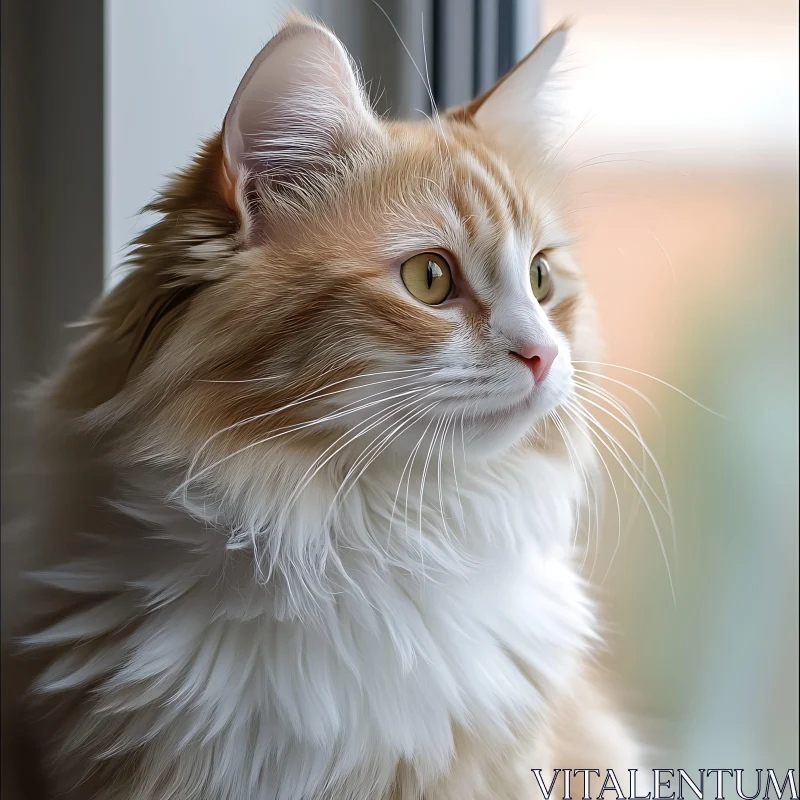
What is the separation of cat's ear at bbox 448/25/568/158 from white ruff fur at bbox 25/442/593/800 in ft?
1.69

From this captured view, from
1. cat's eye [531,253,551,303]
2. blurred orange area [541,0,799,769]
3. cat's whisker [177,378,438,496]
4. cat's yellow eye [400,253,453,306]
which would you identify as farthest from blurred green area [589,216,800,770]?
cat's whisker [177,378,438,496]

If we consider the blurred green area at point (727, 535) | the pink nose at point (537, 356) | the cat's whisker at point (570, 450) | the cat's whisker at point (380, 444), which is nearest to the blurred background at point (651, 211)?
the blurred green area at point (727, 535)

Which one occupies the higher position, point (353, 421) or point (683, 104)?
point (683, 104)

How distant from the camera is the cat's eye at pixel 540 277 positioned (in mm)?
1121

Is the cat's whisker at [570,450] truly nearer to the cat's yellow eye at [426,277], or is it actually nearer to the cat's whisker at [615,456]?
the cat's whisker at [615,456]

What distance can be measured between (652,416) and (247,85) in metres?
0.84

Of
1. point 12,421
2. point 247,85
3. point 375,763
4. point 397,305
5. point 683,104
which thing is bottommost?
point 375,763

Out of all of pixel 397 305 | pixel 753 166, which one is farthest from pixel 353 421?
pixel 753 166

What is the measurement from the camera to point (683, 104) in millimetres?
1303

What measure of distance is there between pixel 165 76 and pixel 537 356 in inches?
37.1

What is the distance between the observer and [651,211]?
4.40 feet

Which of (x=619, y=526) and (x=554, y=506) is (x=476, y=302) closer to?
(x=554, y=506)

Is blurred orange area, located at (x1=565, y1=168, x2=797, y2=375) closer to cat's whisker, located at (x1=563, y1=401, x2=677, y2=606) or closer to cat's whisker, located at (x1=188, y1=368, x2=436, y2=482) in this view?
cat's whisker, located at (x1=563, y1=401, x2=677, y2=606)

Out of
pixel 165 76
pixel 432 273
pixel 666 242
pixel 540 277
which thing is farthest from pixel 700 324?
pixel 165 76
